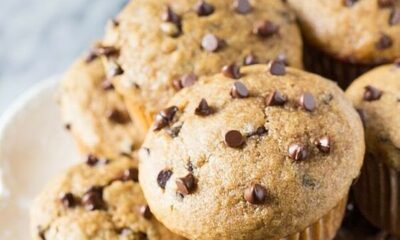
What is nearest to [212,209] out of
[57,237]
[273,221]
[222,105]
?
[273,221]

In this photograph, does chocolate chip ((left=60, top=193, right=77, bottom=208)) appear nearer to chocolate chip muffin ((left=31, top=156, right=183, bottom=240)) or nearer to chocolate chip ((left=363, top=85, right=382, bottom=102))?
chocolate chip muffin ((left=31, top=156, right=183, bottom=240))

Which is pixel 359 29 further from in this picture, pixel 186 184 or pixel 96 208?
pixel 96 208

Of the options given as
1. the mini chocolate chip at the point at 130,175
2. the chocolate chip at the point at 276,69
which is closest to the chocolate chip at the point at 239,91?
the chocolate chip at the point at 276,69

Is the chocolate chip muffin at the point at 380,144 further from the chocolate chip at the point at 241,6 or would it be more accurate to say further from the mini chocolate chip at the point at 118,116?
the mini chocolate chip at the point at 118,116

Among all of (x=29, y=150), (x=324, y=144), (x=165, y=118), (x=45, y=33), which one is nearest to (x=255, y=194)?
(x=324, y=144)

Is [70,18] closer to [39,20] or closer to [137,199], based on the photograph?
[39,20]
